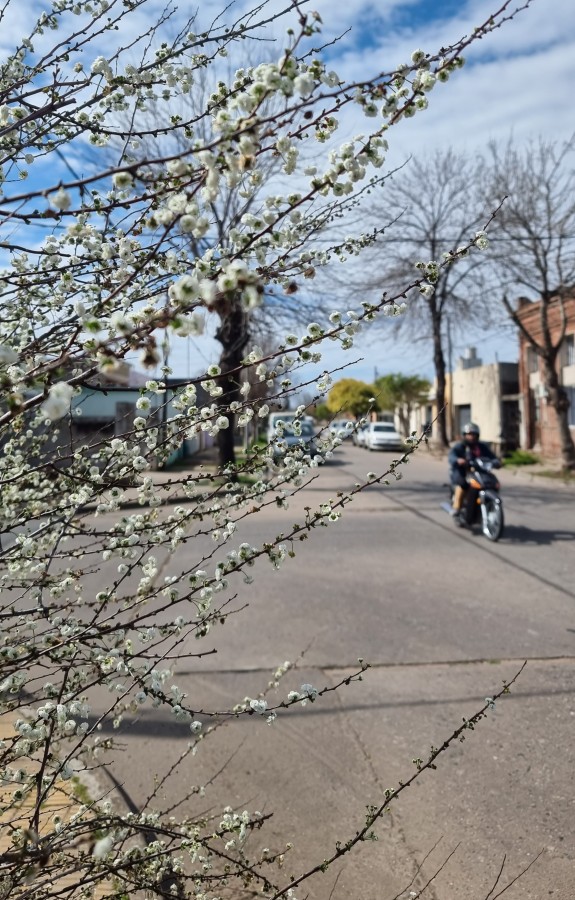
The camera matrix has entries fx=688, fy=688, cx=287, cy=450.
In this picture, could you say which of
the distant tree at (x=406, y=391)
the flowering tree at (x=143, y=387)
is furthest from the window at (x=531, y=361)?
the flowering tree at (x=143, y=387)

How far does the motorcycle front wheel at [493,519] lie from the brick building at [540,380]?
16640 mm

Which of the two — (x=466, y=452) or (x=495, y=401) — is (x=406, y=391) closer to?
(x=495, y=401)

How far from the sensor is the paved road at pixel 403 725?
3.07 meters

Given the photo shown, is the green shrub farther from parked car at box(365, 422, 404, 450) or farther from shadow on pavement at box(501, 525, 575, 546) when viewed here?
shadow on pavement at box(501, 525, 575, 546)

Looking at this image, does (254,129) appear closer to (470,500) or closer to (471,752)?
(471,752)

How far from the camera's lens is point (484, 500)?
10.1m

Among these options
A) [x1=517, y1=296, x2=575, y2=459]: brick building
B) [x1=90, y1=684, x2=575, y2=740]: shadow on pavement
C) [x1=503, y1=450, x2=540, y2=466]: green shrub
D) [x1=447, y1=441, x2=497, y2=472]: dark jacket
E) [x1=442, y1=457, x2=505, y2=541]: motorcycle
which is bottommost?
[x1=90, y1=684, x2=575, y2=740]: shadow on pavement

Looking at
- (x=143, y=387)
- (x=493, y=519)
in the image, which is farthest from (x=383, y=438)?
(x=143, y=387)

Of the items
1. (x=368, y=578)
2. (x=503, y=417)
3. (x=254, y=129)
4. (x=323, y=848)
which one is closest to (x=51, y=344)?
(x=254, y=129)

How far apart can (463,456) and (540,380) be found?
62.4 feet

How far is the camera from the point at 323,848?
3.13m

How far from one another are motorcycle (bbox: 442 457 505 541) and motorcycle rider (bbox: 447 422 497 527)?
7 cm

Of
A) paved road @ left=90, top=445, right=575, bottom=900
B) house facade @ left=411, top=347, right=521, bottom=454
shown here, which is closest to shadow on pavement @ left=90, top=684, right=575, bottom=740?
paved road @ left=90, top=445, right=575, bottom=900

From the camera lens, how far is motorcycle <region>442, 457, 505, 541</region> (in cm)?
974
